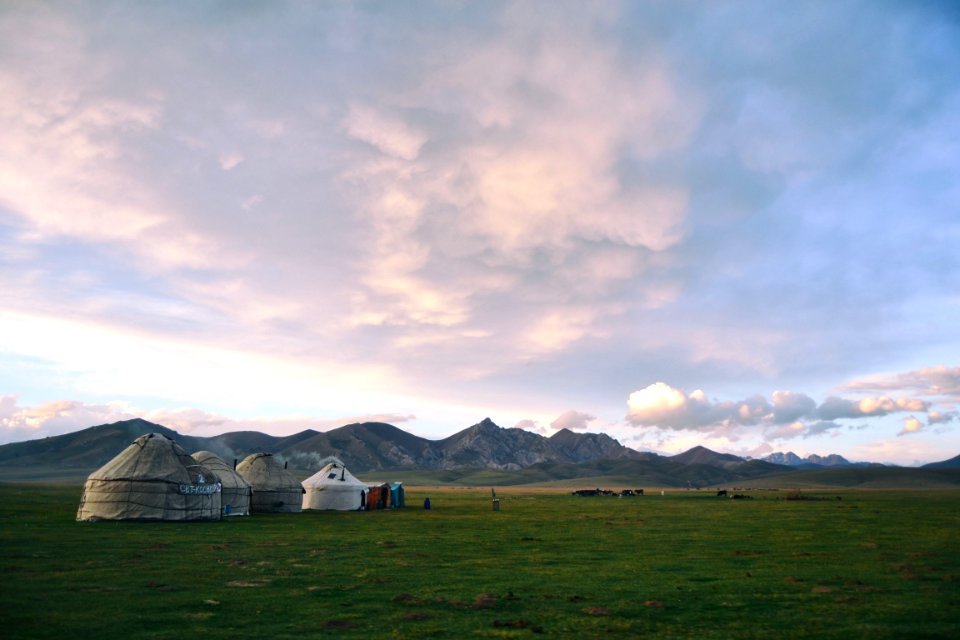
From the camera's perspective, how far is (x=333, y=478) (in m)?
57.4

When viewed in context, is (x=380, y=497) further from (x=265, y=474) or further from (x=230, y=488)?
(x=230, y=488)

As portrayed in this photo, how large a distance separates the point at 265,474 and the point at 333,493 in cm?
834

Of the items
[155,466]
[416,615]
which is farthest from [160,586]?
[155,466]

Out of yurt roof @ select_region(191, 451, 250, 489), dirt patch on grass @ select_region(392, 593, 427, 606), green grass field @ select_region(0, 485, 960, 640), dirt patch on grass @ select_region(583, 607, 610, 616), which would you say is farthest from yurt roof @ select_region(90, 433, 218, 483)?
dirt patch on grass @ select_region(583, 607, 610, 616)

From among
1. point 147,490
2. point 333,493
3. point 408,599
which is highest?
point 147,490

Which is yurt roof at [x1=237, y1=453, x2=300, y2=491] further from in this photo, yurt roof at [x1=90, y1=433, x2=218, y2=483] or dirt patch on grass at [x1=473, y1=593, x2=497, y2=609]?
dirt patch on grass at [x1=473, y1=593, x2=497, y2=609]

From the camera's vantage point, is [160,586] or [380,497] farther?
[380,497]

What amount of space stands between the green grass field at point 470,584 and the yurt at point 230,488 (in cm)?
955

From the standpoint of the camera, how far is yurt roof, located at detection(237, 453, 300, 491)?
162ft

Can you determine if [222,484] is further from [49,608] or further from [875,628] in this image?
[875,628]

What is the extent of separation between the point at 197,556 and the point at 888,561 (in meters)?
25.4

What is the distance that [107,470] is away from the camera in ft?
127

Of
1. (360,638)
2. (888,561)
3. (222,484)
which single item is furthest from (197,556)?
(888,561)

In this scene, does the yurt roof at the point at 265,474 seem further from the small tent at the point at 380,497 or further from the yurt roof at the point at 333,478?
the small tent at the point at 380,497
